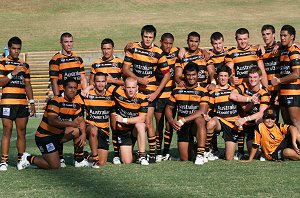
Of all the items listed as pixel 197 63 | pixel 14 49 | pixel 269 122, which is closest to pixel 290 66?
pixel 269 122

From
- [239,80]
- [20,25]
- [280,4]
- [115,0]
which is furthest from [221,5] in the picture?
[239,80]

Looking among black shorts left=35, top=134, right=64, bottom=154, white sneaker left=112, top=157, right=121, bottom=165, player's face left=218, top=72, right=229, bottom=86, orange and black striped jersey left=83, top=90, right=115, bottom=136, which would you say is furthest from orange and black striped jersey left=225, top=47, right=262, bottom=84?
black shorts left=35, top=134, right=64, bottom=154

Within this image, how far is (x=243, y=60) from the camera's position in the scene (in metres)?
11.3

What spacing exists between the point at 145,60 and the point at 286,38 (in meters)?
2.21

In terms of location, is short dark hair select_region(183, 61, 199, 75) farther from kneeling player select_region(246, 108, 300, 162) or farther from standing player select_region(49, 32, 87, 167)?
standing player select_region(49, 32, 87, 167)

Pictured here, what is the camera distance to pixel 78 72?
1146cm

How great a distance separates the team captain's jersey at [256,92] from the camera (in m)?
11.0

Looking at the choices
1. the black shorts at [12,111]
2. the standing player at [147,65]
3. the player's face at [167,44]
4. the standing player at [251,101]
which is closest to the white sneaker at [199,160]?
the standing player at [251,101]

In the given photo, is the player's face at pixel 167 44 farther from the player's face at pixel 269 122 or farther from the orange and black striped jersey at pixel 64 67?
the player's face at pixel 269 122

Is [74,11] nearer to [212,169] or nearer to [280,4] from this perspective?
[280,4]

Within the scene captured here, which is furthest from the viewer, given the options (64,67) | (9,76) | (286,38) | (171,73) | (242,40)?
(171,73)

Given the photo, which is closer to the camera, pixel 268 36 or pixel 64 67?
pixel 268 36

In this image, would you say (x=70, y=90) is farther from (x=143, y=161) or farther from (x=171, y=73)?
(x=171, y=73)

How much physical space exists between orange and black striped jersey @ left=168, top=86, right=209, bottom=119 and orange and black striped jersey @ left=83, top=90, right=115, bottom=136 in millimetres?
1045
